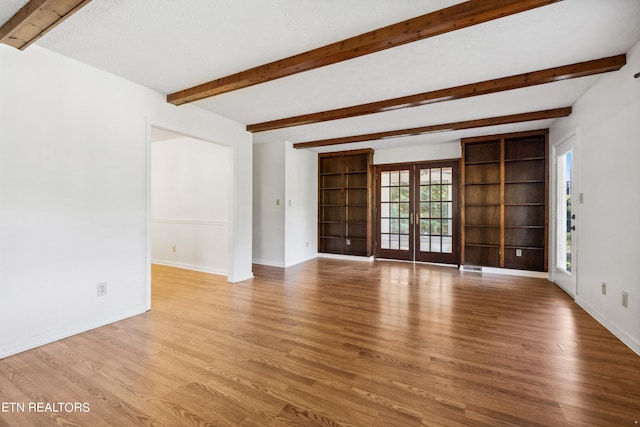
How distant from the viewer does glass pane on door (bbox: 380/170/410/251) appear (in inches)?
248

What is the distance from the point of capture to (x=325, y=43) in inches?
92.4

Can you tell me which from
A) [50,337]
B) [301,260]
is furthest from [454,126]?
[50,337]

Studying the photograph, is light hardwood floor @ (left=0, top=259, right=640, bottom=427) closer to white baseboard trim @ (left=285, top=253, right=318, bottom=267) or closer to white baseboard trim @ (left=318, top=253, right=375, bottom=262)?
white baseboard trim @ (left=285, top=253, right=318, bottom=267)

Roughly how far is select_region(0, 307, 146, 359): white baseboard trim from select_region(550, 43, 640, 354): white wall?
184 inches

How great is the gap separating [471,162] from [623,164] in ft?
9.57

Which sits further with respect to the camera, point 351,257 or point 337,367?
point 351,257

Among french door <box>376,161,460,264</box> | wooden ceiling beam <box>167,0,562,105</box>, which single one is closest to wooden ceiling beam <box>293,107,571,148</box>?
french door <box>376,161,460,264</box>

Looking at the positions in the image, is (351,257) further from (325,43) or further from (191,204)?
(325,43)

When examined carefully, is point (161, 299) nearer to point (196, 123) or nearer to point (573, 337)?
point (196, 123)

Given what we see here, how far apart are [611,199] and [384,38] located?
2.71 m

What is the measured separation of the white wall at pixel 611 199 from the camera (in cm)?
245

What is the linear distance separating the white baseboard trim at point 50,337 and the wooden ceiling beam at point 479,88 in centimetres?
328

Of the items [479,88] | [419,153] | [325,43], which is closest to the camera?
[325,43]

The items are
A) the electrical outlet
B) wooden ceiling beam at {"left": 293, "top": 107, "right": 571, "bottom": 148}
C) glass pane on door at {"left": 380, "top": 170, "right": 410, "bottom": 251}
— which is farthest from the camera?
glass pane on door at {"left": 380, "top": 170, "right": 410, "bottom": 251}
